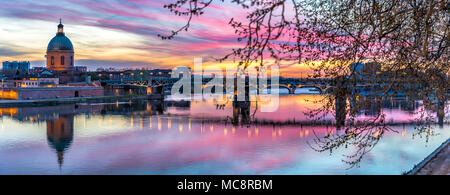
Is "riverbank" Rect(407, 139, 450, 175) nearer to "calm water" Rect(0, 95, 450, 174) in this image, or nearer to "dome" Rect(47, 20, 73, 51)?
"calm water" Rect(0, 95, 450, 174)

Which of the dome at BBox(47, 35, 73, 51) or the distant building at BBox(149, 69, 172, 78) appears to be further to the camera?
the distant building at BBox(149, 69, 172, 78)

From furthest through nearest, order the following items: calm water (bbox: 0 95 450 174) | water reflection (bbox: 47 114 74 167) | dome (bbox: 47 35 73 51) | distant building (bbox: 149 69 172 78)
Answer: distant building (bbox: 149 69 172 78), dome (bbox: 47 35 73 51), water reflection (bbox: 47 114 74 167), calm water (bbox: 0 95 450 174)

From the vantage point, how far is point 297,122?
1452 inches

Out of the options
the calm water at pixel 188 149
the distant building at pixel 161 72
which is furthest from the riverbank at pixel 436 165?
the distant building at pixel 161 72

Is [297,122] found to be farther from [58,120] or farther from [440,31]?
[440,31]

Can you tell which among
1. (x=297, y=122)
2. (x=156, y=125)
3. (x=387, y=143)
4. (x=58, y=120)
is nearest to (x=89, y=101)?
(x=58, y=120)

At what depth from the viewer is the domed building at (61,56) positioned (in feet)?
345

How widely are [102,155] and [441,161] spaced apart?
Result: 52.2ft

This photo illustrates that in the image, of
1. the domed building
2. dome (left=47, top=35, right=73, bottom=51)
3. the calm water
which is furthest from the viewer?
dome (left=47, top=35, right=73, bottom=51)

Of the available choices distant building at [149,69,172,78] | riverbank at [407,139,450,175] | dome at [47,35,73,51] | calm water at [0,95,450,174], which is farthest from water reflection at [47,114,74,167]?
distant building at [149,69,172,78]

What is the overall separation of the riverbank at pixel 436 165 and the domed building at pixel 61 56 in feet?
329

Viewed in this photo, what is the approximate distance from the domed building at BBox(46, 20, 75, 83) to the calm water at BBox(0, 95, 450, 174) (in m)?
71.8

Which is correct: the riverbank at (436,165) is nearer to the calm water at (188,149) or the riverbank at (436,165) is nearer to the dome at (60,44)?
the calm water at (188,149)

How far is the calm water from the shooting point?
18891mm
